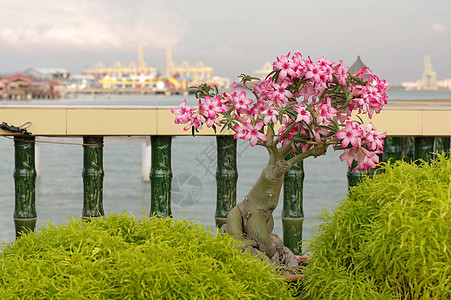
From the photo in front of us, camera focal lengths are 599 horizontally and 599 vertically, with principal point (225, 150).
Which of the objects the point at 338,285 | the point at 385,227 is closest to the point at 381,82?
the point at 385,227

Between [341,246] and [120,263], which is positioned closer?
[120,263]

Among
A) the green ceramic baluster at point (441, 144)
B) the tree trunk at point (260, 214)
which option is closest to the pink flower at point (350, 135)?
the tree trunk at point (260, 214)

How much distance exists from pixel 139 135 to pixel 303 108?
98 centimetres

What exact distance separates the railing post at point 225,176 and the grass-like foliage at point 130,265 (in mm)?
791

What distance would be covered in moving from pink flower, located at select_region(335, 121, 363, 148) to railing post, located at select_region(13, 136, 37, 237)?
1.49m

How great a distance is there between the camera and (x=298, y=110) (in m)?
1.92

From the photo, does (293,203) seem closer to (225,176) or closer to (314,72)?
(225,176)

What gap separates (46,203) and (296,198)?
24.1 meters

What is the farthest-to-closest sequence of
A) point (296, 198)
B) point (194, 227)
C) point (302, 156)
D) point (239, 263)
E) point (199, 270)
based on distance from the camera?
point (296, 198), point (302, 156), point (194, 227), point (239, 263), point (199, 270)

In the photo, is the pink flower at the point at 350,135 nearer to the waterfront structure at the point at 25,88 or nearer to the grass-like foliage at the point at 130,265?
the grass-like foliage at the point at 130,265

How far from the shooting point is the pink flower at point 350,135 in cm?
187

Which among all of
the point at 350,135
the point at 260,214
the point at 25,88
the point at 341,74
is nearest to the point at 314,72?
the point at 341,74

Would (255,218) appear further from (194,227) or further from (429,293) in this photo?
(429,293)

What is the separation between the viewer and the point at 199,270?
164cm
